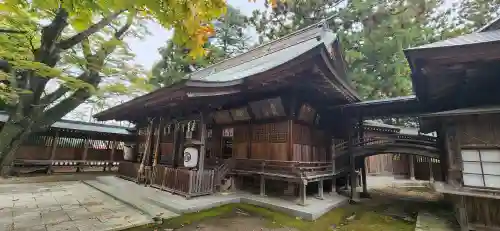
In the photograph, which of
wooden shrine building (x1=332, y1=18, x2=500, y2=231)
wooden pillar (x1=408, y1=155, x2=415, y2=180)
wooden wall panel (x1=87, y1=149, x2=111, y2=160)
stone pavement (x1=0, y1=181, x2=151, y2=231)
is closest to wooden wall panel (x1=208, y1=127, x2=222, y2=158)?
stone pavement (x1=0, y1=181, x2=151, y2=231)

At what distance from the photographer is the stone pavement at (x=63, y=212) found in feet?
16.7

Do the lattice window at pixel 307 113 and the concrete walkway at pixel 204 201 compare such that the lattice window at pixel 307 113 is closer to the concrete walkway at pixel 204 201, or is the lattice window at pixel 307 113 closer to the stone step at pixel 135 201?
the concrete walkway at pixel 204 201

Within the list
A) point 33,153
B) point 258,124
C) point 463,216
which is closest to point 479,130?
point 463,216

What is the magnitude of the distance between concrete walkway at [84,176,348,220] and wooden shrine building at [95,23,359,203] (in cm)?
43

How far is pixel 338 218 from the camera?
6859 mm

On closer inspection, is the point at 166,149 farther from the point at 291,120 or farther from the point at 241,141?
the point at 291,120

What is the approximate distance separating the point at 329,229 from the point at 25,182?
13.8 meters

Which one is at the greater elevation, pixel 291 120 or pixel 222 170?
pixel 291 120

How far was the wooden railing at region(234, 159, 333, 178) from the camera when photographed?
779cm

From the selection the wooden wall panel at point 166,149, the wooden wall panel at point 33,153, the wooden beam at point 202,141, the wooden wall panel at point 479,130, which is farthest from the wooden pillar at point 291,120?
the wooden wall panel at point 33,153

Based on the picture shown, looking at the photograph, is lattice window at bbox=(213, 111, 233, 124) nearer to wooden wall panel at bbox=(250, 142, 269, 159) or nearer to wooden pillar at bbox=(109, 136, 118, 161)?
wooden wall panel at bbox=(250, 142, 269, 159)

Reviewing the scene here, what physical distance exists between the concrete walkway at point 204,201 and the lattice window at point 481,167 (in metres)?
3.70

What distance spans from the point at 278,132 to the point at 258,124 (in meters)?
1.05

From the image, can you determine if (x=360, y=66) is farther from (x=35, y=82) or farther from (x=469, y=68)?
(x=35, y=82)
